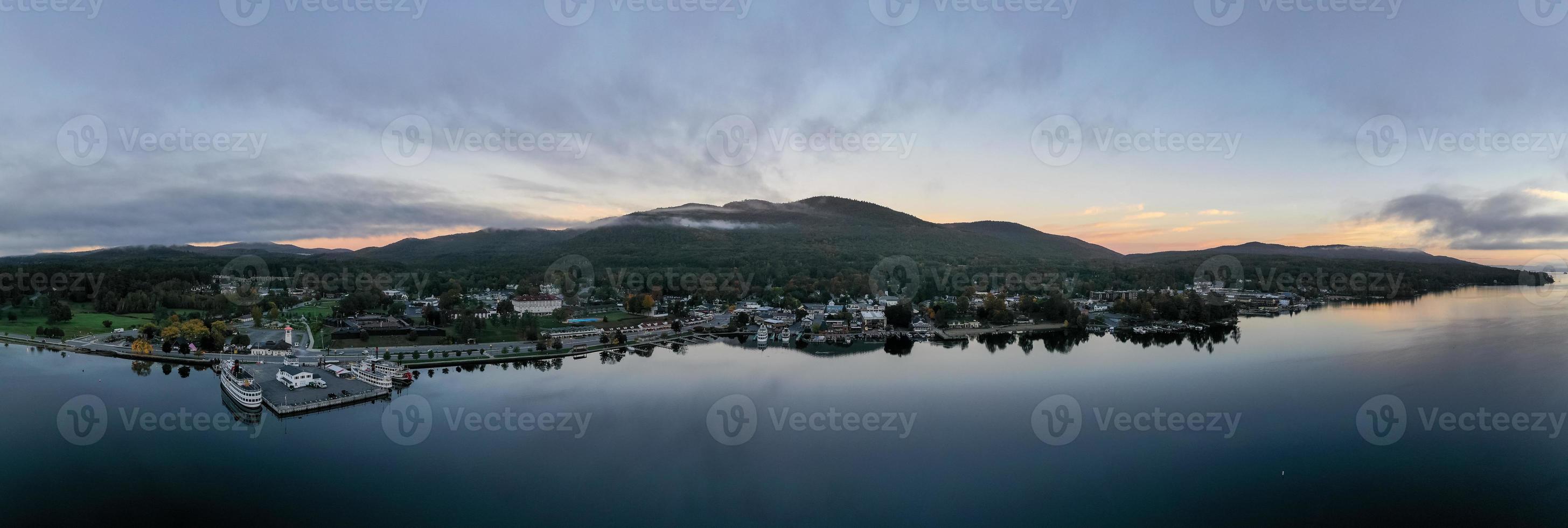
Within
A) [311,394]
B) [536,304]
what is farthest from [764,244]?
[311,394]

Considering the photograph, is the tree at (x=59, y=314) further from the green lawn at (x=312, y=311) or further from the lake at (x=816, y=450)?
the lake at (x=816, y=450)

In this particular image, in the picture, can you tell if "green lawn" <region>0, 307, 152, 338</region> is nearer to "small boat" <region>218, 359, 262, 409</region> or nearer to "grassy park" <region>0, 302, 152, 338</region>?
"grassy park" <region>0, 302, 152, 338</region>

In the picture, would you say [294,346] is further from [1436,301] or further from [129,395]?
[1436,301]

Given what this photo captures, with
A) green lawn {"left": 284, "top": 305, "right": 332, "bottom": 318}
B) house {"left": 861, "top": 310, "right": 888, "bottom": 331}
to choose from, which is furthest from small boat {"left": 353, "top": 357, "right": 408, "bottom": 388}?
house {"left": 861, "top": 310, "right": 888, "bottom": 331}

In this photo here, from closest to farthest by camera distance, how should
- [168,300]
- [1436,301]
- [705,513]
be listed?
[705,513] → [168,300] → [1436,301]

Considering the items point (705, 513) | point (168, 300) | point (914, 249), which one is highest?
point (914, 249)

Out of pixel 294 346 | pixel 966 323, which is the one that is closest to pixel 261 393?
pixel 294 346

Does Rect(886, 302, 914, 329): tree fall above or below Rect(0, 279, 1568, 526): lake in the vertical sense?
above

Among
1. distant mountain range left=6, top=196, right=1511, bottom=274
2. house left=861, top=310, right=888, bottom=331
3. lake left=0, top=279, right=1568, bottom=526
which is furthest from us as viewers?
distant mountain range left=6, top=196, right=1511, bottom=274
